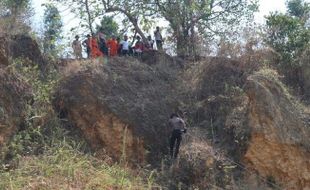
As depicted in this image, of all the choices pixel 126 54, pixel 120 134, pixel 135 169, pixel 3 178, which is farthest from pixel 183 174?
pixel 126 54

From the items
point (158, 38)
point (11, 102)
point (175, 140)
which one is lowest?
point (175, 140)

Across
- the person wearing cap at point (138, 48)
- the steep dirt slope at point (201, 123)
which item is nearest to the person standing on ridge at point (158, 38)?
the person wearing cap at point (138, 48)

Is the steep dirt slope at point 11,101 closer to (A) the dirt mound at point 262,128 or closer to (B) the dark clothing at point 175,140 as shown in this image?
(B) the dark clothing at point 175,140

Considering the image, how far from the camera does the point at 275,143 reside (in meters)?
14.2

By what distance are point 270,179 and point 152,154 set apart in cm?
314

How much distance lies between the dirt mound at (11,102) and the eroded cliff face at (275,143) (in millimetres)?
5866

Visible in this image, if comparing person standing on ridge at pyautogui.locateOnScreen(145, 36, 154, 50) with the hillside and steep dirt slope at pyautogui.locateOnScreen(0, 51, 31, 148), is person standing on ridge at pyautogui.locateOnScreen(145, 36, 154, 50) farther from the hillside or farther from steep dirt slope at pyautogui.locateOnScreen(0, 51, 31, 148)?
steep dirt slope at pyautogui.locateOnScreen(0, 51, 31, 148)

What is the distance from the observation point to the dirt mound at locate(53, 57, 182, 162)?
1418 centimetres

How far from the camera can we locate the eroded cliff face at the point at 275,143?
557 inches

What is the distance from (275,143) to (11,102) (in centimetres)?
682

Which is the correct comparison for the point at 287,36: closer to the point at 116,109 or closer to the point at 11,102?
the point at 116,109

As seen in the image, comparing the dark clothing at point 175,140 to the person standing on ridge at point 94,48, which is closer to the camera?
the dark clothing at point 175,140

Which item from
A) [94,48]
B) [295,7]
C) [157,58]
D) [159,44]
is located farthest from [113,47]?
[295,7]

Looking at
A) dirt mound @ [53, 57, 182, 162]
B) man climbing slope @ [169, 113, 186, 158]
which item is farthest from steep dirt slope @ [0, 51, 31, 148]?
man climbing slope @ [169, 113, 186, 158]
